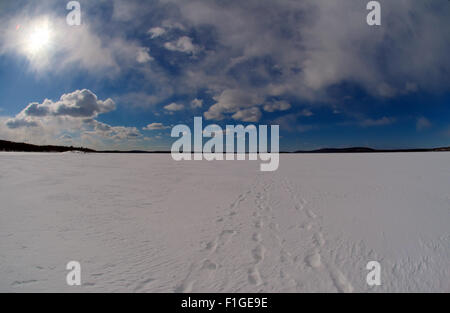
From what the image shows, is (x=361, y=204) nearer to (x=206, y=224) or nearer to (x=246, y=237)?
(x=246, y=237)

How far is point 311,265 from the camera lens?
10.5 ft

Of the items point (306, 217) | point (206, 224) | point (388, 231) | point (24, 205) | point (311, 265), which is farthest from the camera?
point (24, 205)

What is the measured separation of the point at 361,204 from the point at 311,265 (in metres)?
4.65

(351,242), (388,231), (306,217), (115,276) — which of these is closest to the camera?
(115,276)

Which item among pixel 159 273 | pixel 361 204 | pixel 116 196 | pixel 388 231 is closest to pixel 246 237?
pixel 159 273

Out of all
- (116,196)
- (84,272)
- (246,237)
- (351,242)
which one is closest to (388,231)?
(351,242)

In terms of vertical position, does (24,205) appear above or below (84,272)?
above

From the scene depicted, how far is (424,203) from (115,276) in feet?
30.8

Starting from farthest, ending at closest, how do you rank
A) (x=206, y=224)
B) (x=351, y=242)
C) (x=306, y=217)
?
(x=306, y=217) → (x=206, y=224) → (x=351, y=242)

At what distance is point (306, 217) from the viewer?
548 centimetres
